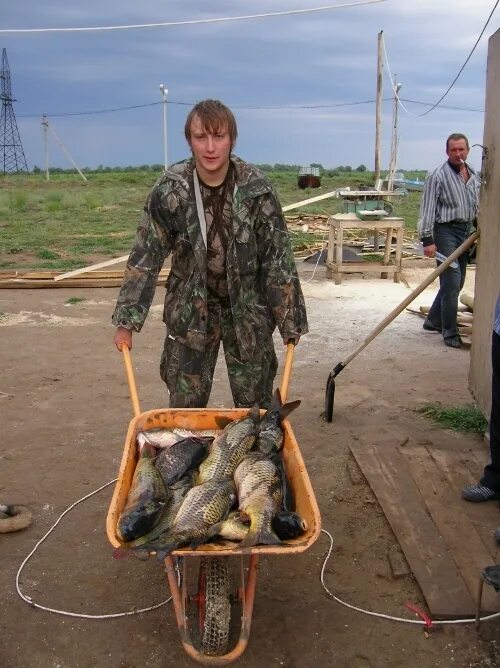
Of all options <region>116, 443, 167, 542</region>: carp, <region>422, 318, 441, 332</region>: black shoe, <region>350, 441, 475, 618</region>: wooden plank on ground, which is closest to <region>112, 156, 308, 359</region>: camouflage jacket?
<region>116, 443, 167, 542</region>: carp

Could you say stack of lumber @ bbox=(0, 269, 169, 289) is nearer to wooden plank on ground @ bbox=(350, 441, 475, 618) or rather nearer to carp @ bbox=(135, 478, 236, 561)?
wooden plank on ground @ bbox=(350, 441, 475, 618)

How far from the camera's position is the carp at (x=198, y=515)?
2387 mm

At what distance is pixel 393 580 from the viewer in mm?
3361

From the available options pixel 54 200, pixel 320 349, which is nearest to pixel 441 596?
pixel 320 349

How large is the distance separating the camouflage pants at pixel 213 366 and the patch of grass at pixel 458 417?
6.41 feet

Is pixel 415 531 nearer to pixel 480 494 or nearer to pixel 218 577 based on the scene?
pixel 480 494

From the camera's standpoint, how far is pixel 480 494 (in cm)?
397

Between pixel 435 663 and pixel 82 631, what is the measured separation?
4.86 ft

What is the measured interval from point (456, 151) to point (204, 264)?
4.94 m

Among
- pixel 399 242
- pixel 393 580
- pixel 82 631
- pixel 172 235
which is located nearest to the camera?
pixel 82 631

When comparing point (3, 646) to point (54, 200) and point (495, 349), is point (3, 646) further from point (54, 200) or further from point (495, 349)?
point (54, 200)

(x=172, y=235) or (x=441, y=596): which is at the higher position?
(x=172, y=235)

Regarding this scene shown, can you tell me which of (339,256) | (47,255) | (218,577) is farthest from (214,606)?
(47,255)

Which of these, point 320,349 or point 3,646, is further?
point 320,349
